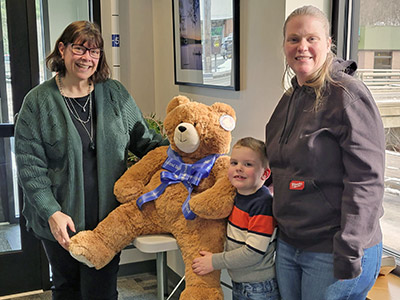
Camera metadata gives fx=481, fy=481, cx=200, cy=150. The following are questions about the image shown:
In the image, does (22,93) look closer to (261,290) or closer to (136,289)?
(136,289)

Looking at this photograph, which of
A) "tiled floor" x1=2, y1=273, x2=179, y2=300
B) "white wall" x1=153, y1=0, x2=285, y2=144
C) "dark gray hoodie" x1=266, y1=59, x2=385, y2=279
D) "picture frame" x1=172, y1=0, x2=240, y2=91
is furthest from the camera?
"tiled floor" x1=2, y1=273, x2=179, y2=300

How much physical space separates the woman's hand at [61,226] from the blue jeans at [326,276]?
2.63ft

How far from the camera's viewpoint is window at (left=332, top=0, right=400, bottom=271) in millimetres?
1788

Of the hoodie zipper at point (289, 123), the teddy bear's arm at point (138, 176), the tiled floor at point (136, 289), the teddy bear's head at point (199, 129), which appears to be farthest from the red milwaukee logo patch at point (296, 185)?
the tiled floor at point (136, 289)

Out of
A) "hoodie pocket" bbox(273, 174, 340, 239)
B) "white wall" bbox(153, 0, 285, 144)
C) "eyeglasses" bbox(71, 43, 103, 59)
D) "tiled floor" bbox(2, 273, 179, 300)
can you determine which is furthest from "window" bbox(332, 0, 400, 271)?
"tiled floor" bbox(2, 273, 179, 300)

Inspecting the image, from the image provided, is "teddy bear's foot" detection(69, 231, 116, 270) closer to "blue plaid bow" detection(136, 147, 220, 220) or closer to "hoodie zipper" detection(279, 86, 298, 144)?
"blue plaid bow" detection(136, 147, 220, 220)

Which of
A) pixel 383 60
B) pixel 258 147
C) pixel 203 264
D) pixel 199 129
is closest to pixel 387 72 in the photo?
pixel 383 60

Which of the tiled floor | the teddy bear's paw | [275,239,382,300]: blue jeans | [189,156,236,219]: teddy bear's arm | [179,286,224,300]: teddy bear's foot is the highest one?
[189,156,236,219]: teddy bear's arm

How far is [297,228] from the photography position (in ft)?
4.39

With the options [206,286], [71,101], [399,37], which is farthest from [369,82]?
[71,101]

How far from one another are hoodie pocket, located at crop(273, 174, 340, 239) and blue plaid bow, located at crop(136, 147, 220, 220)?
0.39 m

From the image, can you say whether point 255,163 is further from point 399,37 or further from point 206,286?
point 399,37

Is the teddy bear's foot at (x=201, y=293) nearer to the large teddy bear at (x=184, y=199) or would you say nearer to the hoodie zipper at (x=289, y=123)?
the large teddy bear at (x=184, y=199)

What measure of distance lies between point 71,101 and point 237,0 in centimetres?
89
